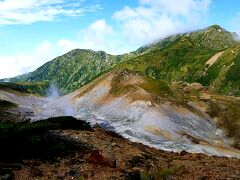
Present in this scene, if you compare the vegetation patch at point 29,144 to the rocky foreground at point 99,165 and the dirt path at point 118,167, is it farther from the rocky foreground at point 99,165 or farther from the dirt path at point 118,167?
the dirt path at point 118,167

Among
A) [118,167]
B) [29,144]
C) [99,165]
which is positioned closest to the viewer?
[99,165]

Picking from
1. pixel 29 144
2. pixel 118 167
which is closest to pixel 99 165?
pixel 118 167

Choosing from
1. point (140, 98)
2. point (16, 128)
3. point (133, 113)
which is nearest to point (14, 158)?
point (16, 128)

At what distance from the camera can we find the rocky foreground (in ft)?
78.1

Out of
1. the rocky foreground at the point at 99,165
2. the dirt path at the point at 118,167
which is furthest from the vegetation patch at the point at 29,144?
the dirt path at the point at 118,167

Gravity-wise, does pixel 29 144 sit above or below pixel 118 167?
above

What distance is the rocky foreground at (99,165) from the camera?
78.1 ft

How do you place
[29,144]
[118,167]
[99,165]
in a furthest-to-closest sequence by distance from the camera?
[29,144]
[118,167]
[99,165]

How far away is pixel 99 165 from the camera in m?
25.5

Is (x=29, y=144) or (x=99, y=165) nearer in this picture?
Result: (x=99, y=165)

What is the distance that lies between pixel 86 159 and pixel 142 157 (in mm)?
5146

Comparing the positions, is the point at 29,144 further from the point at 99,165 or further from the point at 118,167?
the point at 118,167

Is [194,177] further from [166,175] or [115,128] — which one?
[115,128]

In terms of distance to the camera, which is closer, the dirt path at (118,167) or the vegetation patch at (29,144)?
the dirt path at (118,167)
